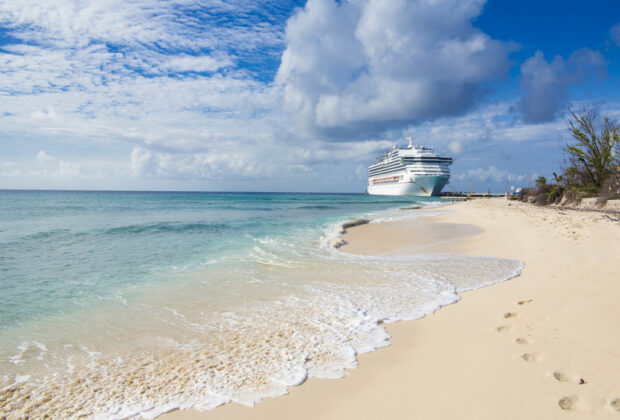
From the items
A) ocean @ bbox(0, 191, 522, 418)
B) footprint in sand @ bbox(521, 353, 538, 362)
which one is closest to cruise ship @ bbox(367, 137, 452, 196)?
ocean @ bbox(0, 191, 522, 418)

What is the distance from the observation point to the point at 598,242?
8.88 meters

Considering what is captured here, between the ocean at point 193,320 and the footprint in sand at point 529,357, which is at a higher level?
the footprint in sand at point 529,357

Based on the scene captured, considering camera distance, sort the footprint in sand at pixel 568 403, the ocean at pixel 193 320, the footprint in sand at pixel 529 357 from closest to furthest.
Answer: the footprint in sand at pixel 568 403 < the ocean at pixel 193 320 < the footprint in sand at pixel 529 357

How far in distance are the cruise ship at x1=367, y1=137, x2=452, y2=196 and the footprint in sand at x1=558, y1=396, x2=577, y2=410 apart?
78.0 metres

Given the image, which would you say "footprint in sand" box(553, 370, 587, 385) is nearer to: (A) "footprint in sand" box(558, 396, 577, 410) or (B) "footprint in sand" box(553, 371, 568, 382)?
(B) "footprint in sand" box(553, 371, 568, 382)

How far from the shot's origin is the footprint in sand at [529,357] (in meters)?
3.29

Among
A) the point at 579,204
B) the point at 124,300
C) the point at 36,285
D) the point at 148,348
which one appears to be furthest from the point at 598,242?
the point at 579,204

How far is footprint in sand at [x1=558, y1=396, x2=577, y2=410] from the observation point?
254cm

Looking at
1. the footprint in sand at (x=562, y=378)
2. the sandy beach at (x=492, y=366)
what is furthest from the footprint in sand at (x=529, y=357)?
the footprint in sand at (x=562, y=378)

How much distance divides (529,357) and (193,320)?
14.6ft

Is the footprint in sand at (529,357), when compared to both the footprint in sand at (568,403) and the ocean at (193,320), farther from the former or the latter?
the ocean at (193,320)

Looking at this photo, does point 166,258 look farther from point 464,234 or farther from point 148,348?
point 464,234

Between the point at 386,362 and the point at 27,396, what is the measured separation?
3.64 metres

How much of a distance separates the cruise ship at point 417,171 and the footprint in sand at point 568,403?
78.0m
